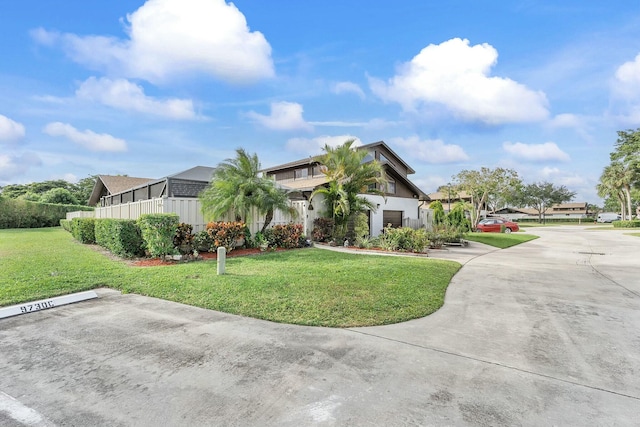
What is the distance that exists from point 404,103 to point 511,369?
13.8 meters

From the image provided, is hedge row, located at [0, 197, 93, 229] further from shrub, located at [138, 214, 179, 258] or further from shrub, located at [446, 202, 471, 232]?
shrub, located at [446, 202, 471, 232]

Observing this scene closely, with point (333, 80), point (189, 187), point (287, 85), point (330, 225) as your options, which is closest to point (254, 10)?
point (287, 85)

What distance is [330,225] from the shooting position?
14828mm

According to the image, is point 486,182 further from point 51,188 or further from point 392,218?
point 51,188

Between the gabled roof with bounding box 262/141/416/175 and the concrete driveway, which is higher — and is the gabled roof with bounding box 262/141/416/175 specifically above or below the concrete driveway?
above

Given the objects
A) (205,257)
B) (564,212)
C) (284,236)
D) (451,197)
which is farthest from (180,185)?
(564,212)

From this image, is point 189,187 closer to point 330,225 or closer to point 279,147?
point 279,147

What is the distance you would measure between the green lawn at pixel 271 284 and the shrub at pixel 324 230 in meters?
5.13

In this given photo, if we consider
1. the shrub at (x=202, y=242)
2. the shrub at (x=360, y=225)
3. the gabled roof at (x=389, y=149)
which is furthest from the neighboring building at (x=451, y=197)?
the shrub at (x=202, y=242)

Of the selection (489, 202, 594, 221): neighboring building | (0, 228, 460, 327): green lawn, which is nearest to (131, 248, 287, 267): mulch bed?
(0, 228, 460, 327): green lawn

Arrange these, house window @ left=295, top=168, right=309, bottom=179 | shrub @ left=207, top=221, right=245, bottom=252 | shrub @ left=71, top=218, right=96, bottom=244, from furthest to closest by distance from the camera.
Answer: house window @ left=295, top=168, right=309, bottom=179
shrub @ left=71, top=218, right=96, bottom=244
shrub @ left=207, top=221, right=245, bottom=252

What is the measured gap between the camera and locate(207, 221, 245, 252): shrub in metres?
10.6

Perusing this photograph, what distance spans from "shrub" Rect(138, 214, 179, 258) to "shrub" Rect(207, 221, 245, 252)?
1.54m

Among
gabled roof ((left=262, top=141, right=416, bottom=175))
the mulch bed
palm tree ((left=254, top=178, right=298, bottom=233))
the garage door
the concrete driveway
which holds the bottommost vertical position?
the concrete driveway
